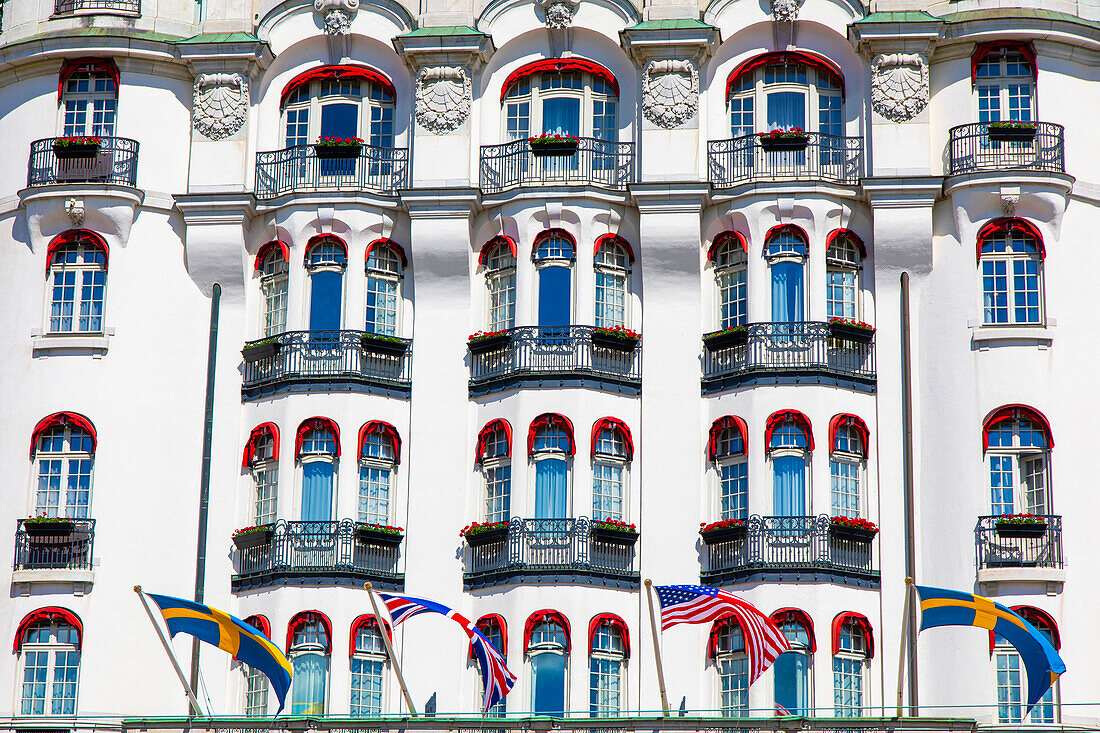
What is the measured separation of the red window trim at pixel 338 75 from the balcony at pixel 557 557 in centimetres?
1261

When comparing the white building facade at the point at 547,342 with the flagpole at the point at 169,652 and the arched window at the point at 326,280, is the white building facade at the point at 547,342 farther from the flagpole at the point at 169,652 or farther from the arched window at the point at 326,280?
the flagpole at the point at 169,652

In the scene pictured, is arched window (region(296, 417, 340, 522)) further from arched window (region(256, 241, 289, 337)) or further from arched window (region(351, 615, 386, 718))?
arched window (region(256, 241, 289, 337))

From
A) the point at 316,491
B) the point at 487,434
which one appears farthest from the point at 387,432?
the point at 487,434

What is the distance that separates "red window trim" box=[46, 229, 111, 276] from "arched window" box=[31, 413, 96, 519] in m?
4.25

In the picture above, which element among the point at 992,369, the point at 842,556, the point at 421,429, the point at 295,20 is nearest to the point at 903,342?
the point at 992,369

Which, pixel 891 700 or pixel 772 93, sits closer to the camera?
pixel 891 700

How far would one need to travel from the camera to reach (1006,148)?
5281 centimetres

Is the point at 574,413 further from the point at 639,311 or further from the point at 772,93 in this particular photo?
the point at 772,93

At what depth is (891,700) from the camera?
49688mm

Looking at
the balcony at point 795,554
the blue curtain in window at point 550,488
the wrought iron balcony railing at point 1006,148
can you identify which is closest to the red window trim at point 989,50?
the wrought iron balcony railing at point 1006,148

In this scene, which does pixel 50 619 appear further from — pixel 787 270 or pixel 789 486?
pixel 787 270

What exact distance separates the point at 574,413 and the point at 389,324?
5711 mm

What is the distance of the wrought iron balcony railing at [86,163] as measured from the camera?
54.6 m

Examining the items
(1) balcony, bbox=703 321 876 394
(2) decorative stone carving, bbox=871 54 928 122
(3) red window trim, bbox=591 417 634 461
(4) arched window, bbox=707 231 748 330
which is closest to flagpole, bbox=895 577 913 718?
(1) balcony, bbox=703 321 876 394
